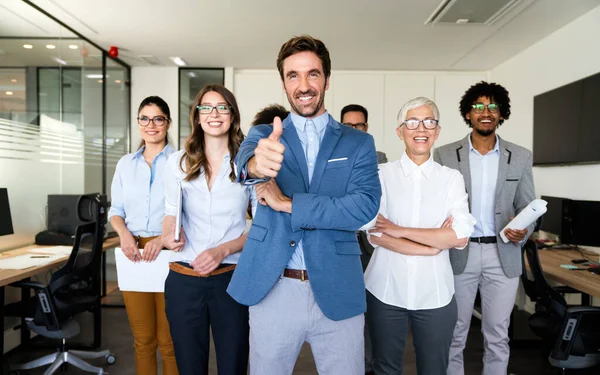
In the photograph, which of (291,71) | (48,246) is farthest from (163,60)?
(291,71)

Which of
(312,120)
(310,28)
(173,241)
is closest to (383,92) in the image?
(310,28)

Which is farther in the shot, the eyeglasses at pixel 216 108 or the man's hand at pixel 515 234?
the man's hand at pixel 515 234

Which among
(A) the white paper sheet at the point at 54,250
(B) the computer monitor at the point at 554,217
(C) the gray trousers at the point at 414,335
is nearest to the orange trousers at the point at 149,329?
(C) the gray trousers at the point at 414,335

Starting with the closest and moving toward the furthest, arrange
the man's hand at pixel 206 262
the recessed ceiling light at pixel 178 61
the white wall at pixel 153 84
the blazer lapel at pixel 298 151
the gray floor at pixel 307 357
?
the blazer lapel at pixel 298 151
the man's hand at pixel 206 262
the gray floor at pixel 307 357
the recessed ceiling light at pixel 178 61
the white wall at pixel 153 84

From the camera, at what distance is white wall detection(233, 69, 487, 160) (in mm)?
7297

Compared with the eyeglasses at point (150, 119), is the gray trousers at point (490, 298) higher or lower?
lower

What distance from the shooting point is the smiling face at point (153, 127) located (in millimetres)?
2807

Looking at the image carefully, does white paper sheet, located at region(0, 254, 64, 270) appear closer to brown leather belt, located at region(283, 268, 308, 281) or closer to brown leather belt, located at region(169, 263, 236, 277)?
brown leather belt, located at region(169, 263, 236, 277)

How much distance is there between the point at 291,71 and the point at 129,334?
385 cm

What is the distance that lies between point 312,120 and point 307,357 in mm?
2782

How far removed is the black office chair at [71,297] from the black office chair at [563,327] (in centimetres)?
313

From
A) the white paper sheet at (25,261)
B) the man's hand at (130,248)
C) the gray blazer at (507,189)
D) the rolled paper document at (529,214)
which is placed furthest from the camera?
the white paper sheet at (25,261)

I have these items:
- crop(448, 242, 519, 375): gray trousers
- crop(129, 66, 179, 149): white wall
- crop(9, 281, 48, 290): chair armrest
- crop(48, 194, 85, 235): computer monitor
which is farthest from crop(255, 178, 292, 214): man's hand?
crop(129, 66, 179, 149): white wall

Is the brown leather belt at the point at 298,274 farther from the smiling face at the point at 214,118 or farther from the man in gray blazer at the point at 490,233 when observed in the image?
the man in gray blazer at the point at 490,233
